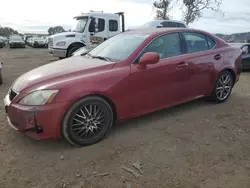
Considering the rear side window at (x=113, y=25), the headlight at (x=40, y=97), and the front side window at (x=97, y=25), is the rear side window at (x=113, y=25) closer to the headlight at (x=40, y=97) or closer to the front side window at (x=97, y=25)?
the front side window at (x=97, y=25)

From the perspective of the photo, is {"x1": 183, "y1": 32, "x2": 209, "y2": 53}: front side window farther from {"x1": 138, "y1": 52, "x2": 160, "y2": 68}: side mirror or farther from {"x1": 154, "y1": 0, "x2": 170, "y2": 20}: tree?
{"x1": 154, "y1": 0, "x2": 170, "y2": 20}: tree

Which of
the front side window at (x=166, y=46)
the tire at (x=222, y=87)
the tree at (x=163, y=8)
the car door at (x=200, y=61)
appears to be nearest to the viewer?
the front side window at (x=166, y=46)

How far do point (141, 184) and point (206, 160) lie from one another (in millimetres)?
907

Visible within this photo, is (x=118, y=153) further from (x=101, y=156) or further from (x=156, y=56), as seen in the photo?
(x=156, y=56)

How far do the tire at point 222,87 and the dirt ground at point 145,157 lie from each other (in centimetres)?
72

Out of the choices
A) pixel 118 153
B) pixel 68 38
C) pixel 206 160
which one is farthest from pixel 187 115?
pixel 68 38

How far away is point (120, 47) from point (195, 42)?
4.66 feet

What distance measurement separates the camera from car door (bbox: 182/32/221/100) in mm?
4016

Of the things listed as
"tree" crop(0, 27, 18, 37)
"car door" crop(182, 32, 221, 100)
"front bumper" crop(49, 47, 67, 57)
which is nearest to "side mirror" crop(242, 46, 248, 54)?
"car door" crop(182, 32, 221, 100)

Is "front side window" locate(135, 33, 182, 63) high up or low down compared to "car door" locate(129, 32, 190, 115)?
up

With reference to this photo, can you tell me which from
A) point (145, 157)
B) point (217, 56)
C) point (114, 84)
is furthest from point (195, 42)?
point (145, 157)

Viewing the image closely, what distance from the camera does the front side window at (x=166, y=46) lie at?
11.9 feet

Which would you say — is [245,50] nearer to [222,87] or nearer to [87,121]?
[222,87]

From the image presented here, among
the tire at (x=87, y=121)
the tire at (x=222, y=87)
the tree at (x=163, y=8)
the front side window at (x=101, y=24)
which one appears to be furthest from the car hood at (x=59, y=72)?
the tree at (x=163, y=8)
